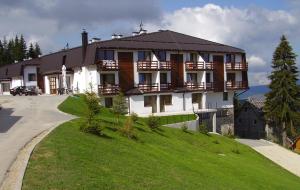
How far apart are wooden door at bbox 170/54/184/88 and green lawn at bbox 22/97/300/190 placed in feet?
76.4

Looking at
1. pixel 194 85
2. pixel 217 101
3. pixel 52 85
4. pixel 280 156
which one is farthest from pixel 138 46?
pixel 280 156

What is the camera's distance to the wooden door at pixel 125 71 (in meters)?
50.1

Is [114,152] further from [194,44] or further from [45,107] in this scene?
[194,44]

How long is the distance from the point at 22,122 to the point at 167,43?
29933 millimetres

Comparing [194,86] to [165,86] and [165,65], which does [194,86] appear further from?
[165,65]

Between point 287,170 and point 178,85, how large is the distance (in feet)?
76.7

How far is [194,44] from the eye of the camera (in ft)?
190

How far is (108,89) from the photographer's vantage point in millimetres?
48750

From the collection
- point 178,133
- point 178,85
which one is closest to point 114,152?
point 178,133

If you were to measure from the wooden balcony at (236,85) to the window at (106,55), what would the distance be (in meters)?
17.5

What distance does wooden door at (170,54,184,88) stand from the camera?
179 feet

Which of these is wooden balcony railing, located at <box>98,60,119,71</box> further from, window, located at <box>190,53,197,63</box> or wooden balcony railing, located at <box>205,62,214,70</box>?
wooden balcony railing, located at <box>205,62,214,70</box>

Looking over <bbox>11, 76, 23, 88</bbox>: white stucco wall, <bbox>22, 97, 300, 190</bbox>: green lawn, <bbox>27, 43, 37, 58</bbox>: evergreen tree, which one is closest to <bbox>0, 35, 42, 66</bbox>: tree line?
<bbox>27, 43, 37, 58</bbox>: evergreen tree

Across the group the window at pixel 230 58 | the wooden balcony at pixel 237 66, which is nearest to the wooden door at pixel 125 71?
the wooden balcony at pixel 237 66
